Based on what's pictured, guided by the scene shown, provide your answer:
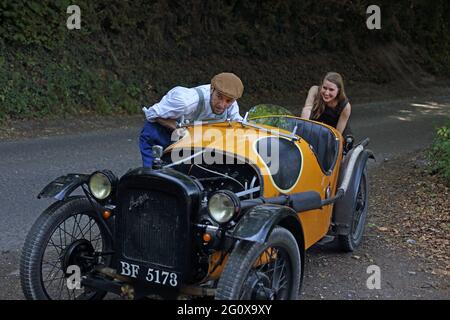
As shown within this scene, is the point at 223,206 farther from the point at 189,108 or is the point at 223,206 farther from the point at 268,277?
the point at 189,108

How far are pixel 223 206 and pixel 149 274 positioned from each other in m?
0.64

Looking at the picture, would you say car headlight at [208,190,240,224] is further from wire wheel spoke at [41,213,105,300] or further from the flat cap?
the flat cap

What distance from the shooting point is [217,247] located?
3.90 metres

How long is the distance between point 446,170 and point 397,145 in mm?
3842

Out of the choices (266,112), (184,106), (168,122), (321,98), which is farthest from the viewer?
(321,98)

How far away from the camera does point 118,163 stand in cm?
917

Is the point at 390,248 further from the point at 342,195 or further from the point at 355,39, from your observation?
the point at 355,39

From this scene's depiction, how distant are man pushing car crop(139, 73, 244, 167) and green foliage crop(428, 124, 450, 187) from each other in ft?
11.7

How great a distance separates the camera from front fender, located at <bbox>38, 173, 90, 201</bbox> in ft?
14.2

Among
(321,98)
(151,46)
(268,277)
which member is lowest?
(268,277)

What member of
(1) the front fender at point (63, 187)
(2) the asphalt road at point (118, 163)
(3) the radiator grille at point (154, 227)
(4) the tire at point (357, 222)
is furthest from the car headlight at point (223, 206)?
(4) the tire at point (357, 222)

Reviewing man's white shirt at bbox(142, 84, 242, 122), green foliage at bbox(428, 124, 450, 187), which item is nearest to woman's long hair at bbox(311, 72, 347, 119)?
man's white shirt at bbox(142, 84, 242, 122)

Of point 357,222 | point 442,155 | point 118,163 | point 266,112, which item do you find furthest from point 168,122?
point 442,155
